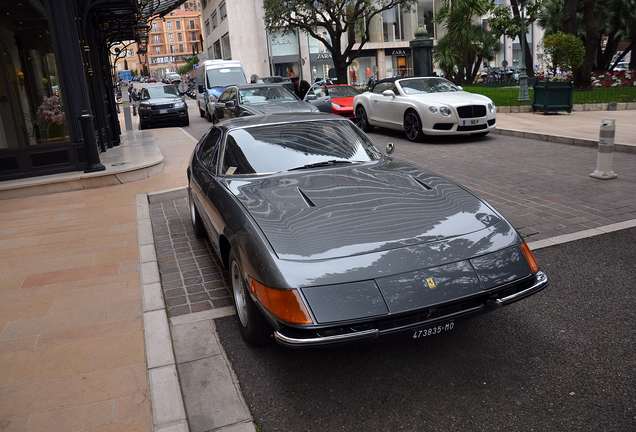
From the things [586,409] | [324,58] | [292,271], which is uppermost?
[324,58]

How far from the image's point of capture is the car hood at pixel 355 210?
3.09m

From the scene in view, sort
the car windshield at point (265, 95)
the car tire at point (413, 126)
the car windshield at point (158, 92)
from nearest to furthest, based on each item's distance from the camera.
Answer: the car tire at point (413, 126) < the car windshield at point (265, 95) < the car windshield at point (158, 92)

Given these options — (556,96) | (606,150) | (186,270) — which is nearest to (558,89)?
(556,96)

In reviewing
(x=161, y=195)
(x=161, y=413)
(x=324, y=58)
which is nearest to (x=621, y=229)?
(x=161, y=413)

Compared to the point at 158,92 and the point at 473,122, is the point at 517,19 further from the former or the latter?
the point at 158,92

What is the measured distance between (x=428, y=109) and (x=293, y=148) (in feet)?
26.9

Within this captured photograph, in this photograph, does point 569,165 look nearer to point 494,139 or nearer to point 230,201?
point 494,139

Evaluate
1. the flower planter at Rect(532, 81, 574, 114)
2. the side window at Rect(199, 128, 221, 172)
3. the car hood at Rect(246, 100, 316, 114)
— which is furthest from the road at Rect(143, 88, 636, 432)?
the flower planter at Rect(532, 81, 574, 114)

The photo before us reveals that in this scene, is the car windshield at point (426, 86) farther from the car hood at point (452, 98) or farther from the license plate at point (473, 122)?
the license plate at point (473, 122)

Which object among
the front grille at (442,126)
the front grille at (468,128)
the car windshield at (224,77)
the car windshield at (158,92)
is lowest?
the front grille at (468,128)

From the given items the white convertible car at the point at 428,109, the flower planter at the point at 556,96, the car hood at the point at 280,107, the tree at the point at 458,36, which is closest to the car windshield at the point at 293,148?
the white convertible car at the point at 428,109

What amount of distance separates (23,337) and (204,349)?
1404 mm

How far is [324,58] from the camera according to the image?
2058 inches

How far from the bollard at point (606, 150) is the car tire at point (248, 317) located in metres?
6.42
